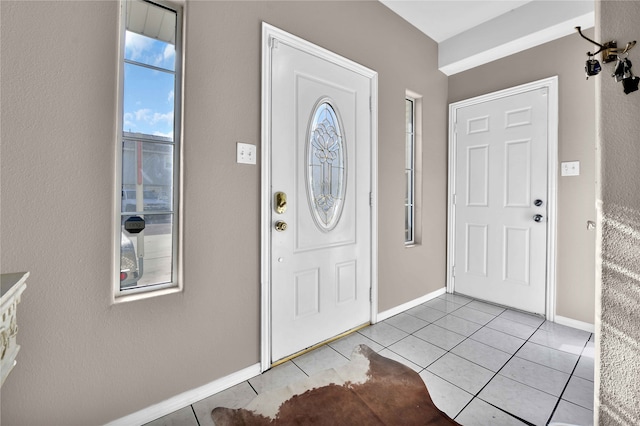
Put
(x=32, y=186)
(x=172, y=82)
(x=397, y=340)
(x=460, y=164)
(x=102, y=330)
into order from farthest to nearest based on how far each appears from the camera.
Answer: (x=460, y=164), (x=397, y=340), (x=172, y=82), (x=102, y=330), (x=32, y=186)

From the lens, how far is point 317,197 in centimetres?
214

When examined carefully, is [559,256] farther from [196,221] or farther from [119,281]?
[119,281]

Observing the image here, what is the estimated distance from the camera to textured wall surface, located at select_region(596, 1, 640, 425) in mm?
1059

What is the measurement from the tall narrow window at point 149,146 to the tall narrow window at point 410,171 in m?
2.28

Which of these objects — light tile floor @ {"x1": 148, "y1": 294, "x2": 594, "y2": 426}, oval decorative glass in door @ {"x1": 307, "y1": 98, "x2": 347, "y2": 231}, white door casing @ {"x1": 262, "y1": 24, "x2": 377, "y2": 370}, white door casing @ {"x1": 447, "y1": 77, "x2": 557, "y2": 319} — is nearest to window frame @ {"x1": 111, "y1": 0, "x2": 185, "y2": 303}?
white door casing @ {"x1": 262, "y1": 24, "x2": 377, "y2": 370}

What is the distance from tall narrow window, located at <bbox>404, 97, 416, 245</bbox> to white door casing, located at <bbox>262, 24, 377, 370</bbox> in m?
0.75

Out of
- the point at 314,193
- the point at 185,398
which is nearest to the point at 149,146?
the point at 314,193

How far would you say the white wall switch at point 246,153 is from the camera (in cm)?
172

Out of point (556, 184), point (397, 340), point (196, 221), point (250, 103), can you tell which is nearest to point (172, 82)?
point (250, 103)

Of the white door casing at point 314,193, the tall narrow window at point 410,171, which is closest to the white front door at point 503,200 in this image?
the tall narrow window at point 410,171

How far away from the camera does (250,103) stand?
1.77 meters

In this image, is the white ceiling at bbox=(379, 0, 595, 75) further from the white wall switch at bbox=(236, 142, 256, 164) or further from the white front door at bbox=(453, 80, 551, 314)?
the white wall switch at bbox=(236, 142, 256, 164)

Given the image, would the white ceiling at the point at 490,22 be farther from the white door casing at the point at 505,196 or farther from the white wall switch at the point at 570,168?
the white wall switch at the point at 570,168

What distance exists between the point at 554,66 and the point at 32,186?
12.5 ft
